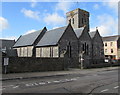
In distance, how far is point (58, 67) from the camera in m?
22.1

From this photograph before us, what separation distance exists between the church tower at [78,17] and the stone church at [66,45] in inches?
391

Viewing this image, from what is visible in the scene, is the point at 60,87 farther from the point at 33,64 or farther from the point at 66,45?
the point at 66,45

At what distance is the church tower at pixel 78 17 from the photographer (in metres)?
47.5

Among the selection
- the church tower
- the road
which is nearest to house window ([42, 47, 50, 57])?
the road

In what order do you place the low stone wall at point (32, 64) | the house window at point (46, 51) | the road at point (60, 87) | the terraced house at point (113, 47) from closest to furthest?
the road at point (60, 87) < the low stone wall at point (32, 64) < the house window at point (46, 51) < the terraced house at point (113, 47)

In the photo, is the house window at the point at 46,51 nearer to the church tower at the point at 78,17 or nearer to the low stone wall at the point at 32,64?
the low stone wall at the point at 32,64

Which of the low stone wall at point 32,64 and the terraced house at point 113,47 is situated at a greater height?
the terraced house at point 113,47

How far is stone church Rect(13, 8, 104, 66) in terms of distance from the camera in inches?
1111

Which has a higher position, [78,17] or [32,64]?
[78,17]

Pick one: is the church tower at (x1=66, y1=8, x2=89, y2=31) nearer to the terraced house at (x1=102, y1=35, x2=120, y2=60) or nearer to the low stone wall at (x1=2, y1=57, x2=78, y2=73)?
the terraced house at (x1=102, y1=35, x2=120, y2=60)

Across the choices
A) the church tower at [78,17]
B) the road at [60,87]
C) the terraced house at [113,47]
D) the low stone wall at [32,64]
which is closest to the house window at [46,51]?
the low stone wall at [32,64]

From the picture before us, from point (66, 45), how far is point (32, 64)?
39.0 ft

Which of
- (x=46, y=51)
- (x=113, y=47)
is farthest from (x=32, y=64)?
(x=113, y=47)

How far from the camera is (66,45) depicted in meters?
29.0
